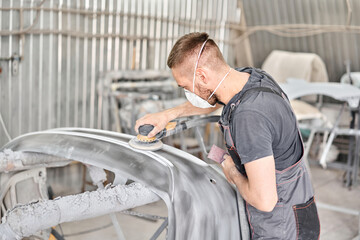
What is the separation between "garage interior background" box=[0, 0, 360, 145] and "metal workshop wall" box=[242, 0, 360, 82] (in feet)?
0.05

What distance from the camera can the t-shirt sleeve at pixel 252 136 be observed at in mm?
1648

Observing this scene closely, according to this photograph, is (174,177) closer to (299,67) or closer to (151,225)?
(151,225)

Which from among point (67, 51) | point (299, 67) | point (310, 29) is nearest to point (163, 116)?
point (67, 51)

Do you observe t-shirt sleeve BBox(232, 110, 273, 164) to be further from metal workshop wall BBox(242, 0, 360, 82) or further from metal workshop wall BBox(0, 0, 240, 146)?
metal workshop wall BBox(242, 0, 360, 82)

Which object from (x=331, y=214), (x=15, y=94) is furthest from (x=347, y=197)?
(x=15, y=94)

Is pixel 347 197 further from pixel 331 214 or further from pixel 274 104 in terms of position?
pixel 274 104

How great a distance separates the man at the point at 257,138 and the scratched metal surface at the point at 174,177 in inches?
4.9

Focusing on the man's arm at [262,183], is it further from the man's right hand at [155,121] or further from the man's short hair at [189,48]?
the man's right hand at [155,121]

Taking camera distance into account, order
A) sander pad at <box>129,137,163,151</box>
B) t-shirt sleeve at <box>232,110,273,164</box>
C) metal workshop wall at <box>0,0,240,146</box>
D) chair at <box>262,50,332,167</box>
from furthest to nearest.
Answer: chair at <box>262,50,332,167</box>
metal workshop wall at <box>0,0,240,146</box>
sander pad at <box>129,137,163,151</box>
t-shirt sleeve at <box>232,110,273,164</box>

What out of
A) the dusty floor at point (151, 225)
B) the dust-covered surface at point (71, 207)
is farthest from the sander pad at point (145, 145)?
the dusty floor at point (151, 225)

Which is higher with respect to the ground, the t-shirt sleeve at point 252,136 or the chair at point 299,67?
the t-shirt sleeve at point 252,136

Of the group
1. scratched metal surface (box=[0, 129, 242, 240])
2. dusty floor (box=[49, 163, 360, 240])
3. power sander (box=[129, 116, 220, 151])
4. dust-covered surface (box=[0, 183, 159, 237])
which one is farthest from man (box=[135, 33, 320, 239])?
dusty floor (box=[49, 163, 360, 240])

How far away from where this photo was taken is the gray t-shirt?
65.3 inches

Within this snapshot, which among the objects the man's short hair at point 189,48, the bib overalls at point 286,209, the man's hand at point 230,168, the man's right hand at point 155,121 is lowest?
the bib overalls at point 286,209
